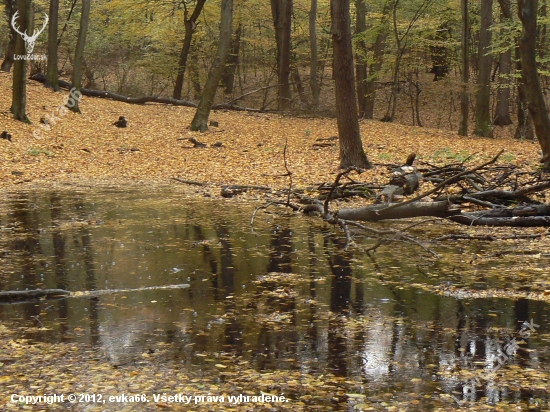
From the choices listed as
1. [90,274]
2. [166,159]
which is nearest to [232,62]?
[166,159]

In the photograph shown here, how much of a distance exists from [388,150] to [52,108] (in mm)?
11971

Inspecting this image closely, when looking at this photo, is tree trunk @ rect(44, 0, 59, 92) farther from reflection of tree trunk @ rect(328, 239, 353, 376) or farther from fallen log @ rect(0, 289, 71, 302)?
fallen log @ rect(0, 289, 71, 302)

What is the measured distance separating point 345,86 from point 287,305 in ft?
29.3

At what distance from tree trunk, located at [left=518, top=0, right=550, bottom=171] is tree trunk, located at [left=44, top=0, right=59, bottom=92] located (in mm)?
17765

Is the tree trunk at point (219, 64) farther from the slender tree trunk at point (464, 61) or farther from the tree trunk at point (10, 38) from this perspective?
the tree trunk at point (10, 38)

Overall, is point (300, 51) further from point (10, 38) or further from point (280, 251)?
point (280, 251)

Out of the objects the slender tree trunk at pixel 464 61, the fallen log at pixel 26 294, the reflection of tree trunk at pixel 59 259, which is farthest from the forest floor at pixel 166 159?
the fallen log at pixel 26 294

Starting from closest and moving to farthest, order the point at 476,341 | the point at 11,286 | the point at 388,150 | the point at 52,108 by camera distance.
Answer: the point at 476,341 < the point at 11,286 < the point at 388,150 < the point at 52,108

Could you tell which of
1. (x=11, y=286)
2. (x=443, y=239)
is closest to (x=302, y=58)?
(x=443, y=239)

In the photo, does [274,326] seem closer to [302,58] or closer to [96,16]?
[302,58]

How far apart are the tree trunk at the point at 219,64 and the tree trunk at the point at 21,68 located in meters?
Result: 5.28

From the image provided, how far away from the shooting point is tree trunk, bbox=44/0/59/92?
79.3 ft

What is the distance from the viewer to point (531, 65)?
12.0 metres

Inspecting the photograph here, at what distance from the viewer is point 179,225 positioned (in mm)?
10109
